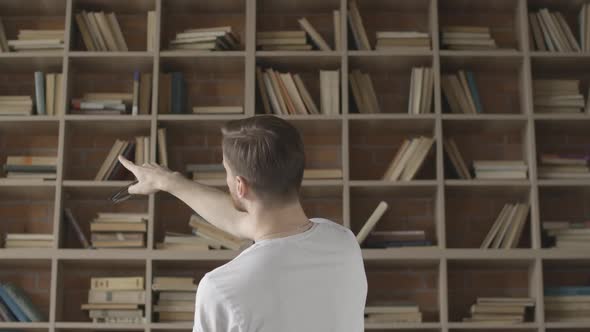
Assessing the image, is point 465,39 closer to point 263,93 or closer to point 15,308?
point 263,93

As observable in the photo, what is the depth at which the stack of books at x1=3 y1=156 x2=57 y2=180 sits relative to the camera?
12.7ft

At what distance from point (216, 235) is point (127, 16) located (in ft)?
4.18

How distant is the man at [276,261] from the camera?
1.45 m

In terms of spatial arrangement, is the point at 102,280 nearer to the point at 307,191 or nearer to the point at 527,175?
the point at 307,191

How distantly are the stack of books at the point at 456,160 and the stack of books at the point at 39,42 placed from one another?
191cm

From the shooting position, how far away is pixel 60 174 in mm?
3811

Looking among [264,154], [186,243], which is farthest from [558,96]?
[264,154]

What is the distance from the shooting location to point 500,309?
3777 millimetres

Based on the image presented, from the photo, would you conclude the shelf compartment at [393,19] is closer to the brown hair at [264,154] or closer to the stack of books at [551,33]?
the stack of books at [551,33]

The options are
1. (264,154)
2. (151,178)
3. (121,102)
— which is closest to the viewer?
(264,154)

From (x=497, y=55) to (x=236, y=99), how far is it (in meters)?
1.29

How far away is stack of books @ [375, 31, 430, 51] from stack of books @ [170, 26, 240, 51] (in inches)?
28.1

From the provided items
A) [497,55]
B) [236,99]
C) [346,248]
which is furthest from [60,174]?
[346,248]

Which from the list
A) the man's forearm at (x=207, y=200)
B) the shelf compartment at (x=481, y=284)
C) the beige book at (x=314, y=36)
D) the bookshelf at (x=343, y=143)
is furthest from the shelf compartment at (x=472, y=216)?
the man's forearm at (x=207, y=200)
